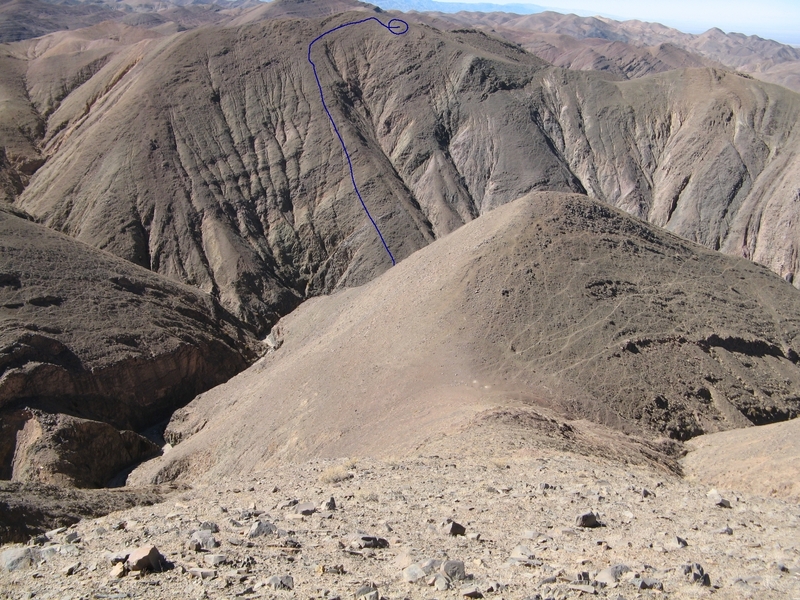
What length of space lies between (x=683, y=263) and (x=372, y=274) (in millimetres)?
18587

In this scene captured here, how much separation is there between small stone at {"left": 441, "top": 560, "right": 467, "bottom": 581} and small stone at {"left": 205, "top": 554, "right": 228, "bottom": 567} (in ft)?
6.80

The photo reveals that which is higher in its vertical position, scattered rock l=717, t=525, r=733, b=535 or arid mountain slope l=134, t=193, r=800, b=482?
scattered rock l=717, t=525, r=733, b=535

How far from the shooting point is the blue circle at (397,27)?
5244cm

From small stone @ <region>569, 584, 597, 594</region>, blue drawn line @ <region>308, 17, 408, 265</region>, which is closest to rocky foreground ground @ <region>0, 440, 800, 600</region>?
small stone @ <region>569, 584, 597, 594</region>

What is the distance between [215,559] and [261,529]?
110cm

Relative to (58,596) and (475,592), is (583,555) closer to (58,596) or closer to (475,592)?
(475,592)

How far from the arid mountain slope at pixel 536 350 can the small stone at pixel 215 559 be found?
294 inches

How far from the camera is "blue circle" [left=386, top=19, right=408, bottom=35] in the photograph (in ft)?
172

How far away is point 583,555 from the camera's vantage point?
24.0 feet

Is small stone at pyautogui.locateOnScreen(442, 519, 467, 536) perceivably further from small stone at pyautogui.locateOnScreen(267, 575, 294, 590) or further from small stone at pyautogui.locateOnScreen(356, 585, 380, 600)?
small stone at pyautogui.locateOnScreen(267, 575, 294, 590)

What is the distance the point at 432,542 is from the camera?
25.1ft

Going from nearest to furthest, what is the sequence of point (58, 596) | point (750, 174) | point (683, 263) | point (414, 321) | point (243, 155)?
point (58, 596) → point (414, 321) → point (683, 263) → point (243, 155) → point (750, 174)

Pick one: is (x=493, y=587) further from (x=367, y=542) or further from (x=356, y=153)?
(x=356, y=153)

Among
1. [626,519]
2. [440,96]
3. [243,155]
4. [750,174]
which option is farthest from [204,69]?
[626,519]
